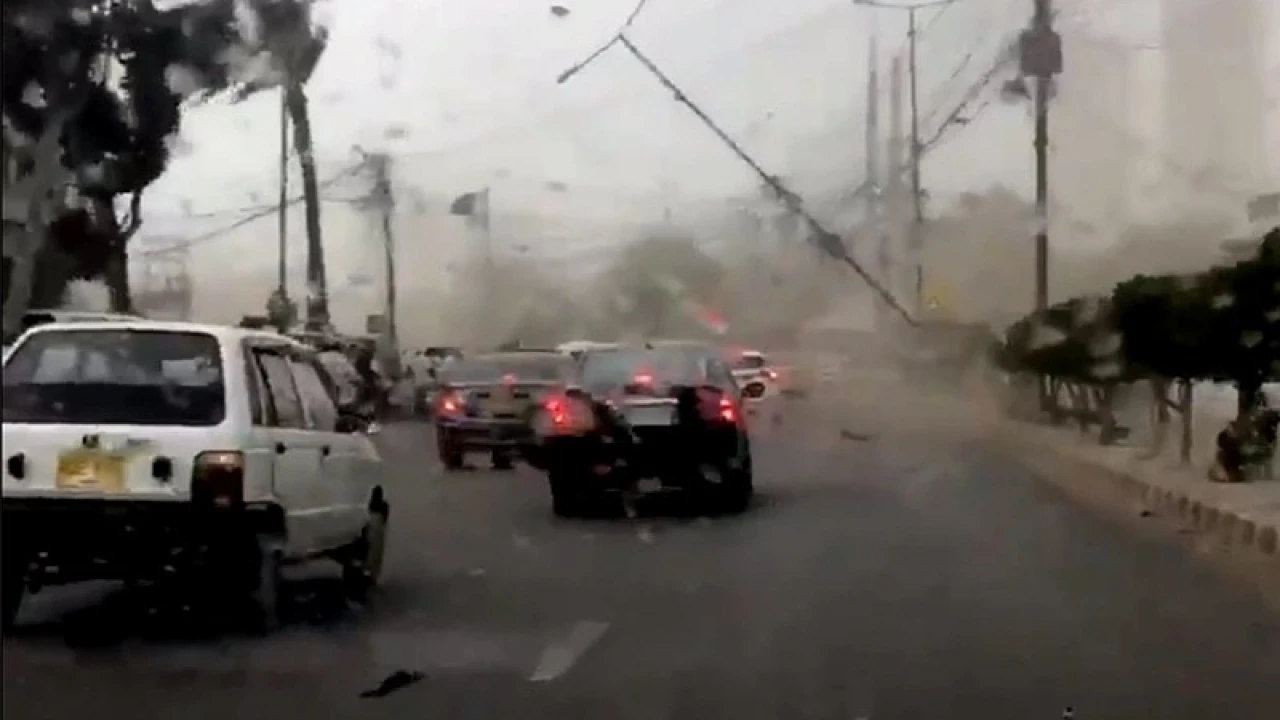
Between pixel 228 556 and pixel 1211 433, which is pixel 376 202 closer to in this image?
pixel 228 556

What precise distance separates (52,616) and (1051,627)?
391cm

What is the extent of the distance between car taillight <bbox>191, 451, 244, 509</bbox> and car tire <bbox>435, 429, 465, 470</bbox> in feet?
19.7

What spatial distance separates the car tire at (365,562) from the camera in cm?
1007

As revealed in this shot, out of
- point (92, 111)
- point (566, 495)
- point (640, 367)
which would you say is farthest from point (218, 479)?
point (566, 495)

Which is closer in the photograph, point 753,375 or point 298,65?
point 298,65

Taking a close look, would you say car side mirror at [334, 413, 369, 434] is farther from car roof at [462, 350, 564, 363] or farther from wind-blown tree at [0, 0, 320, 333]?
wind-blown tree at [0, 0, 320, 333]

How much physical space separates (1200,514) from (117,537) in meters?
8.91

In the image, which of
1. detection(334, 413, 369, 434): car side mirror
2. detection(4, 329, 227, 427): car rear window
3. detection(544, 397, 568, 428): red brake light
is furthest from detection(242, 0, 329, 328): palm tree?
detection(544, 397, 568, 428): red brake light

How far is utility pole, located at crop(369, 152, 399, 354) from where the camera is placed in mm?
10133

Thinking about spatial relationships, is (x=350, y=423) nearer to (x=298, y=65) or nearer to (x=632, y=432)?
(x=298, y=65)

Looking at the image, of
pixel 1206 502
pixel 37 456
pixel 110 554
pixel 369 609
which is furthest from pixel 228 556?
pixel 1206 502

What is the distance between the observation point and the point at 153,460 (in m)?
7.66

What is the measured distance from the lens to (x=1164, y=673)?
8078mm

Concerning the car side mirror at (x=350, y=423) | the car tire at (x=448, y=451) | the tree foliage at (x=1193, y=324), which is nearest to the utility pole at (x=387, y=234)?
the car side mirror at (x=350, y=423)
